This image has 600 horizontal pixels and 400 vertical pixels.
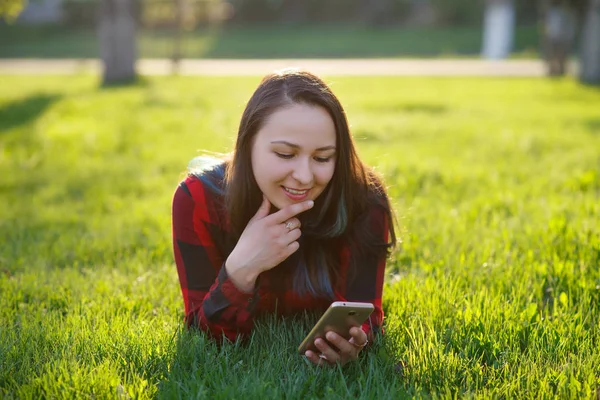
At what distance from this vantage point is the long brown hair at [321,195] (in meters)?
2.46

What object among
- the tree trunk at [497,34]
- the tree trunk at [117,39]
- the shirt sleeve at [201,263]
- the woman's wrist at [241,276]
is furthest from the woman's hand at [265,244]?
the tree trunk at [497,34]

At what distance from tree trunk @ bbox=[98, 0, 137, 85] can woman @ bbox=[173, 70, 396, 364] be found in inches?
491

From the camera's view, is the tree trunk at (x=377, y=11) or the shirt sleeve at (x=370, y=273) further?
the tree trunk at (x=377, y=11)

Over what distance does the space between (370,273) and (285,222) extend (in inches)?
17.9

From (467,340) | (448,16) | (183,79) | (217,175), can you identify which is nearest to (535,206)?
(467,340)

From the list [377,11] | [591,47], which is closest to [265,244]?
[591,47]

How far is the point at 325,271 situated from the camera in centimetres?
280

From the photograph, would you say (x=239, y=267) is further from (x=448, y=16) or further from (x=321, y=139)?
(x=448, y=16)

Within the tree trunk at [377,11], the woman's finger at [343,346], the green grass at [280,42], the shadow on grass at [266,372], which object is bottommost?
the shadow on grass at [266,372]

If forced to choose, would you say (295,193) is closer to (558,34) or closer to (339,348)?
(339,348)

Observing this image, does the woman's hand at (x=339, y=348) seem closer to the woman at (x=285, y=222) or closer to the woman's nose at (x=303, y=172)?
the woman at (x=285, y=222)

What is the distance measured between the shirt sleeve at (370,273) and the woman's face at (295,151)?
1.23 feet

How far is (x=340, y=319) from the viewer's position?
237 cm

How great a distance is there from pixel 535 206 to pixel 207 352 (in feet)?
10.2
